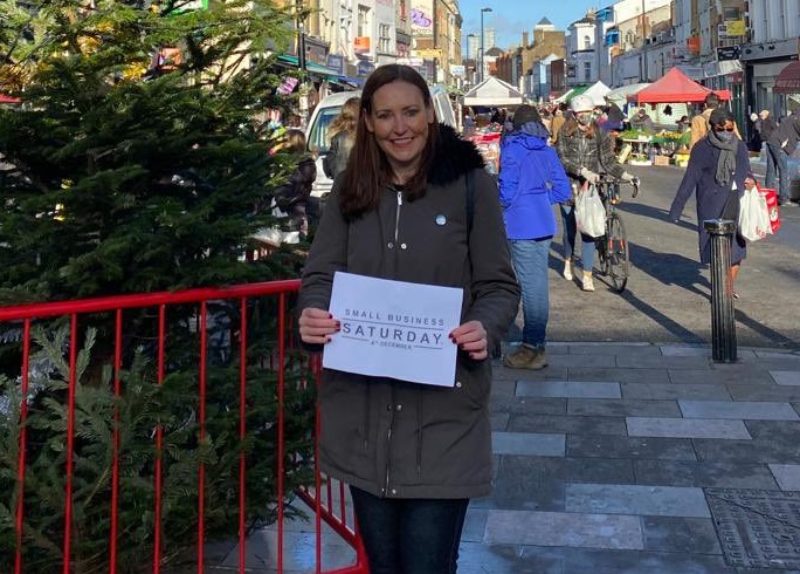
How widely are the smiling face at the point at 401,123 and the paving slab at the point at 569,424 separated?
3.59 meters

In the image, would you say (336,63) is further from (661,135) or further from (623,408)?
(623,408)

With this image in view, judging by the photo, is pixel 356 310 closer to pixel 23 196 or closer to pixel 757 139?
pixel 23 196

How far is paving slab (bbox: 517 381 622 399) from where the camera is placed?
6996mm

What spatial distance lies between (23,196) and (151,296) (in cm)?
49

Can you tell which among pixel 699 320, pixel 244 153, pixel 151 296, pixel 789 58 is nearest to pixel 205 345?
pixel 151 296

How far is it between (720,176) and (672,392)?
343 cm

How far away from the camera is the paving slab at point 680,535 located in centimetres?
444

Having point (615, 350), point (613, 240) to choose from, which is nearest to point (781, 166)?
point (613, 240)

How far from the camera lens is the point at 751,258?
12.8m

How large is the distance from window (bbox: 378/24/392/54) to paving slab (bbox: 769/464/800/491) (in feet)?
168

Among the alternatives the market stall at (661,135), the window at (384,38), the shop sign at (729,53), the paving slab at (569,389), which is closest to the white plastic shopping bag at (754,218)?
the paving slab at (569,389)

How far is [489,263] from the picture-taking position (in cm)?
287

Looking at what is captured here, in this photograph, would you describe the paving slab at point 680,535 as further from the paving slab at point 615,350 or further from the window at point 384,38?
the window at point 384,38

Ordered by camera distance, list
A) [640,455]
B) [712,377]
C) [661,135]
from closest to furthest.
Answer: [640,455]
[712,377]
[661,135]
